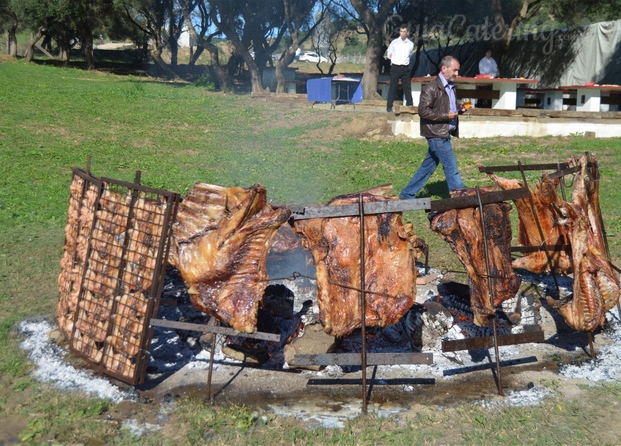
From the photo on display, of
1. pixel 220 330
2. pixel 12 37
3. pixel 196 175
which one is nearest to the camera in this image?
pixel 220 330

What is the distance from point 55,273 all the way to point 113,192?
2.77m

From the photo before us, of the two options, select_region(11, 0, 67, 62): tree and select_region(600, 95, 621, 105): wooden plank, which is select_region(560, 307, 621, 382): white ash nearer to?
select_region(600, 95, 621, 105): wooden plank

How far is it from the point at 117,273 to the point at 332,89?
18824mm

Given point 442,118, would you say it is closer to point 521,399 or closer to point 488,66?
point 521,399

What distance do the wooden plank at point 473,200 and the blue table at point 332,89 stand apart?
1717 cm

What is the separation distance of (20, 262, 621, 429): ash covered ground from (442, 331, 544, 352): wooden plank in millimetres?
353

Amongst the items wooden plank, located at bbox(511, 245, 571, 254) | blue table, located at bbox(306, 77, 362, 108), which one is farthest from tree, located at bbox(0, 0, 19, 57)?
wooden plank, located at bbox(511, 245, 571, 254)

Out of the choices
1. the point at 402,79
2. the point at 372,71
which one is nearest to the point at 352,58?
the point at 372,71

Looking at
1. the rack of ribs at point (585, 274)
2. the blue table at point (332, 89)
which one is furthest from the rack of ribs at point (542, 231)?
the blue table at point (332, 89)

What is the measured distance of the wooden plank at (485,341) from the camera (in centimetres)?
469

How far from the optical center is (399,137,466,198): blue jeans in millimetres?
8508

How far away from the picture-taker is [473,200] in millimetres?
4648

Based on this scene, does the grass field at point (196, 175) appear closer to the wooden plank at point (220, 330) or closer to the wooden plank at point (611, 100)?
the wooden plank at point (220, 330)

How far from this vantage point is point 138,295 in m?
4.77
